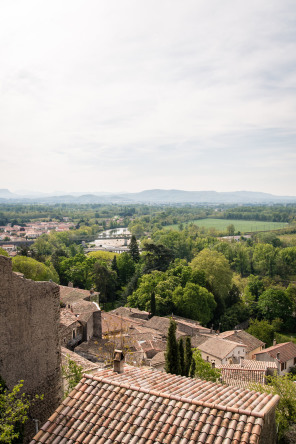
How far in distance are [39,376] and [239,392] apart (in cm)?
663

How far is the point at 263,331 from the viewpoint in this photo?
1500 inches

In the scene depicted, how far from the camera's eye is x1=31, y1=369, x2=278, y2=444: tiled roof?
612cm

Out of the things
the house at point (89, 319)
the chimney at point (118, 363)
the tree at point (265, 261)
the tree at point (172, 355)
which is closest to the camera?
the chimney at point (118, 363)

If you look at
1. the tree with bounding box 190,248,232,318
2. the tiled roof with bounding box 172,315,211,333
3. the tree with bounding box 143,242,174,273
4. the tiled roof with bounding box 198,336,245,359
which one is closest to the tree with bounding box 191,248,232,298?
the tree with bounding box 190,248,232,318

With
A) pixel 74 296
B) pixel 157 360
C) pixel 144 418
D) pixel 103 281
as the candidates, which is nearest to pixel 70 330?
pixel 157 360

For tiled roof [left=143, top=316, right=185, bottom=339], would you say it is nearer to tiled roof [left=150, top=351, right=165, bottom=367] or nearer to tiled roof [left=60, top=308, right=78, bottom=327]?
tiled roof [left=150, top=351, right=165, bottom=367]

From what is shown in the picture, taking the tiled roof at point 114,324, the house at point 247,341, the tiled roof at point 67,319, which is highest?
the tiled roof at point 67,319

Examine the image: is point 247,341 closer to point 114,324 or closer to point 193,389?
point 114,324

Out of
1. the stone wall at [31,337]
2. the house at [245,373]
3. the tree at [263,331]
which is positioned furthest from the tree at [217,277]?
the stone wall at [31,337]

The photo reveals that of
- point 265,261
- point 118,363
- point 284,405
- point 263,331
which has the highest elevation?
point 118,363

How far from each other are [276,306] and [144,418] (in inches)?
1572

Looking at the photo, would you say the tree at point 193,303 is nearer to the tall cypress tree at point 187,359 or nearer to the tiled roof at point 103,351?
the tiled roof at point 103,351

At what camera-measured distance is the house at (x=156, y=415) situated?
6.16 meters

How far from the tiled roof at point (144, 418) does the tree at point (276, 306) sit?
124ft
